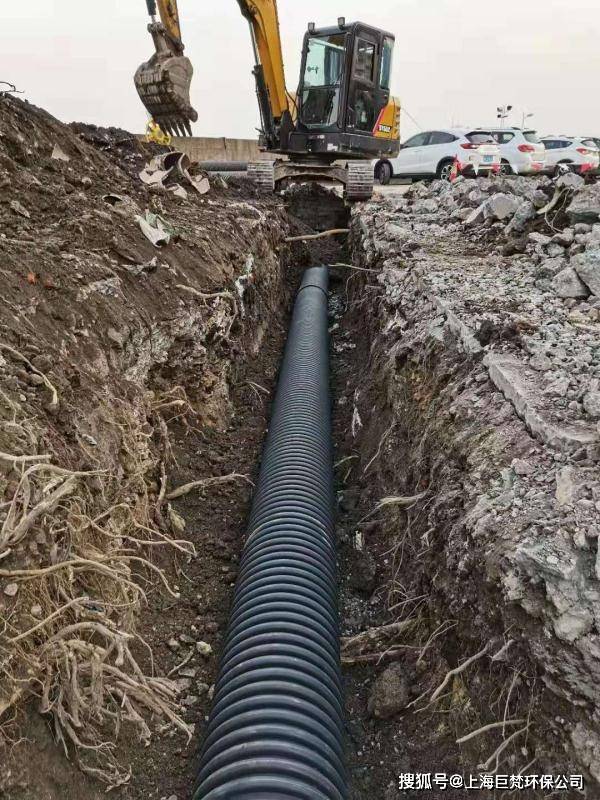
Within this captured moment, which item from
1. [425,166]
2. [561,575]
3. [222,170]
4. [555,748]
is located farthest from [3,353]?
[222,170]

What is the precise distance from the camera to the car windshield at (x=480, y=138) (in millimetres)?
14680

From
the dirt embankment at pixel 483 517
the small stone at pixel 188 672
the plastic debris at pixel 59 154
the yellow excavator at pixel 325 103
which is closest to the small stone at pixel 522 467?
the dirt embankment at pixel 483 517

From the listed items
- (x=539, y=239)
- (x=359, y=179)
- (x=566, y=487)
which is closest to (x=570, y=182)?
(x=539, y=239)

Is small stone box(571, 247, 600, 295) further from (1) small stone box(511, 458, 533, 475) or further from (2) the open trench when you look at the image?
(1) small stone box(511, 458, 533, 475)

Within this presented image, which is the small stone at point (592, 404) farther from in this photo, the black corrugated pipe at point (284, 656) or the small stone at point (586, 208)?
the small stone at point (586, 208)

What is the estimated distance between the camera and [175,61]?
7.38 m

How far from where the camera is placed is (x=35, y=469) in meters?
2.10

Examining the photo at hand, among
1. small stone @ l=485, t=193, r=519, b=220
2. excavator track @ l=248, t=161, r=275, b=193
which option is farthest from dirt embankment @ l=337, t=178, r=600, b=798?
excavator track @ l=248, t=161, r=275, b=193

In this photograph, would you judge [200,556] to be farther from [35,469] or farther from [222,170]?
[222,170]

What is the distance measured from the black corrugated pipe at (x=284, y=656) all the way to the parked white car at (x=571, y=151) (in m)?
15.4

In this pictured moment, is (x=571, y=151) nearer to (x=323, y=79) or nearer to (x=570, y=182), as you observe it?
(x=323, y=79)

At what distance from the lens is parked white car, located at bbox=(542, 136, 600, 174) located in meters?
15.4

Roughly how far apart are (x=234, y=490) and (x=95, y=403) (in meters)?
1.42

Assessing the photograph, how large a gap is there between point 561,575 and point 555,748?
0.54m
